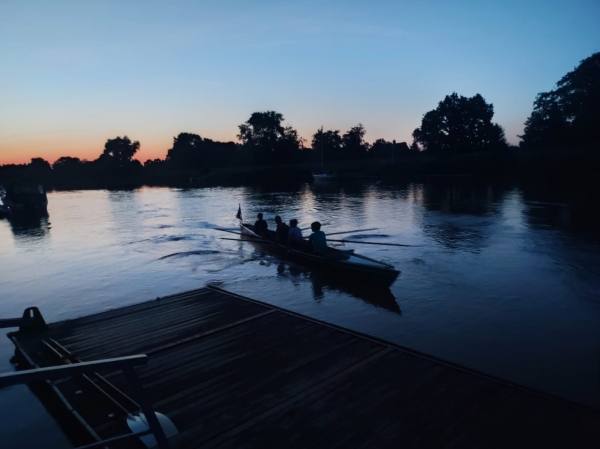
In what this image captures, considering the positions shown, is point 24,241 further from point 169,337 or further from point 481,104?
point 481,104

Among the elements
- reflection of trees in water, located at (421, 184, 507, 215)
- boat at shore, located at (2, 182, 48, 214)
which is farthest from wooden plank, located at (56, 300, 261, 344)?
boat at shore, located at (2, 182, 48, 214)

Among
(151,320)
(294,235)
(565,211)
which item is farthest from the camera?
(565,211)

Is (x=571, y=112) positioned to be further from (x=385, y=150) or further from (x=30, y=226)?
(x=30, y=226)

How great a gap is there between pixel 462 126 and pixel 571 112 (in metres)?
18.7

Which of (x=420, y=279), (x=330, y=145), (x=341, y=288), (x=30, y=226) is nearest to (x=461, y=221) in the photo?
(x=420, y=279)

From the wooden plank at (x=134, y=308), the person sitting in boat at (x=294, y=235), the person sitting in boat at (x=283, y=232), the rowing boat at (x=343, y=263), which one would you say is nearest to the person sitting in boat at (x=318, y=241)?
the rowing boat at (x=343, y=263)

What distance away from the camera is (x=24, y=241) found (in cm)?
2462

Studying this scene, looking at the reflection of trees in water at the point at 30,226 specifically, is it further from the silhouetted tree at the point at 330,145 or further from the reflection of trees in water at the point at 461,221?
the silhouetted tree at the point at 330,145

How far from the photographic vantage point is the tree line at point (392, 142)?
59.4 m

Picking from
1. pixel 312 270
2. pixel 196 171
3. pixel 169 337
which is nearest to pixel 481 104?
pixel 196 171

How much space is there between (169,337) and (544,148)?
67020mm

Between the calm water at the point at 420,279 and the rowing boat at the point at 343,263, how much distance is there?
0.44m

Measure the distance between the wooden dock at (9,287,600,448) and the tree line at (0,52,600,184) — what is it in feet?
184

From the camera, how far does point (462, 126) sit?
252 ft
